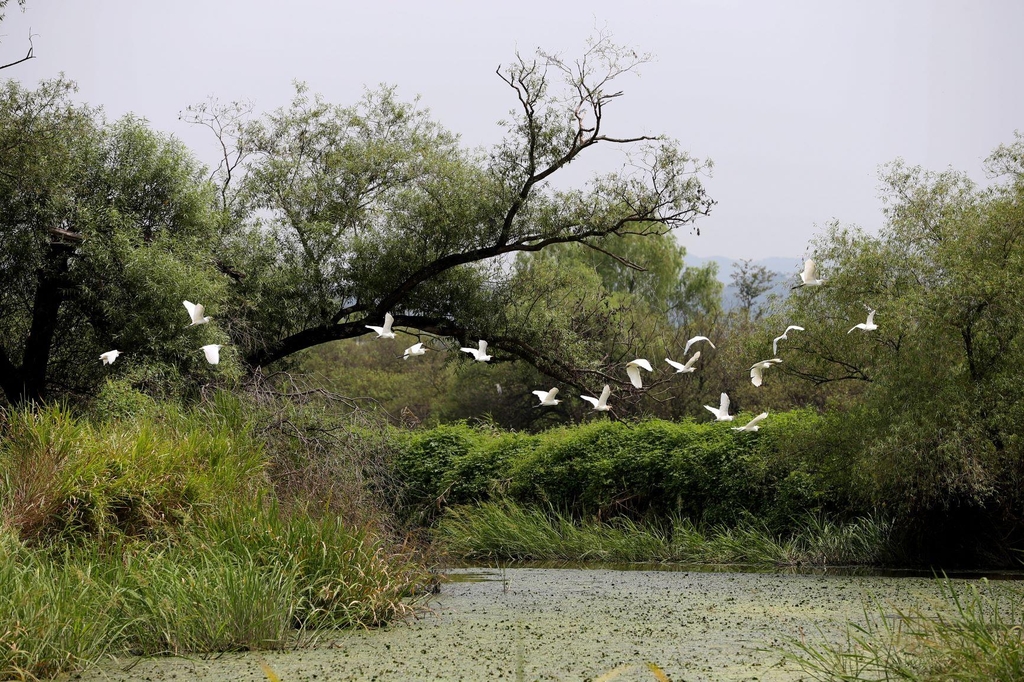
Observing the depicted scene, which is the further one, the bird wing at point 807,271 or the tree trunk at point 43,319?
the tree trunk at point 43,319

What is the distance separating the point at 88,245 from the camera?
51.0 ft

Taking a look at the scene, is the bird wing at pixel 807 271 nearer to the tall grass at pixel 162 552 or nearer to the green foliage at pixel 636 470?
the green foliage at pixel 636 470

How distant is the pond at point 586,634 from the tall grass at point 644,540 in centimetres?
118

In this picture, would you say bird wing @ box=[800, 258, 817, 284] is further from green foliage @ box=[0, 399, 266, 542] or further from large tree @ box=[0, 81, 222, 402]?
large tree @ box=[0, 81, 222, 402]

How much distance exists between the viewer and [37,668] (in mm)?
6465

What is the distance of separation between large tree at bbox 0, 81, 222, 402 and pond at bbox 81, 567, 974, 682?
625 centimetres

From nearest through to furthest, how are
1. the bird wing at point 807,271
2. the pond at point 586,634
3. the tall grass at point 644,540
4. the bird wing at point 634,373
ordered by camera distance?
the pond at point 586,634 < the bird wing at point 807,271 < the bird wing at point 634,373 < the tall grass at point 644,540

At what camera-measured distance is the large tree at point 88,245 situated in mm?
15086

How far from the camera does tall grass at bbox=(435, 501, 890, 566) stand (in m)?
13.7

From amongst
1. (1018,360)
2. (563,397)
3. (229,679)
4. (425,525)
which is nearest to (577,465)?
(425,525)

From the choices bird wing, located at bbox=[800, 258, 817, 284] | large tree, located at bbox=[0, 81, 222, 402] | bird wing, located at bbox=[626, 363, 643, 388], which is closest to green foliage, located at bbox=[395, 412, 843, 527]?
bird wing, located at bbox=[626, 363, 643, 388]

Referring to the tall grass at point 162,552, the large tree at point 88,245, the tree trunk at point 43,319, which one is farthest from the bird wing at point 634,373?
the tree trunk at point 43,319

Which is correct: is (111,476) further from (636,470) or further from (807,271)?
(636,470)

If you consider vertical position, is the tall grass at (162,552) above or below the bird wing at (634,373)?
below
